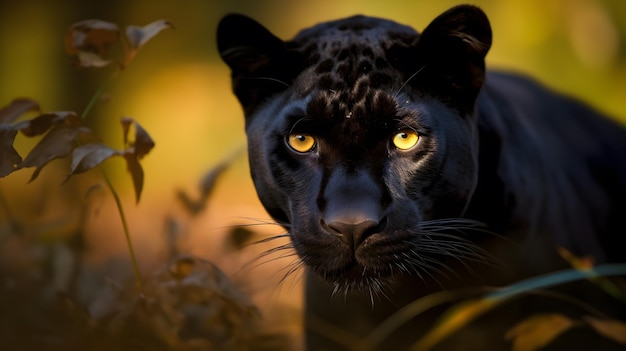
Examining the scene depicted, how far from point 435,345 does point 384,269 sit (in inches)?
16.6

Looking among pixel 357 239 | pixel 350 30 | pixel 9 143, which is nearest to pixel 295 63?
pixel 350 30

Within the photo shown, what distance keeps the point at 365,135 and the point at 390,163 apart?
75 mm

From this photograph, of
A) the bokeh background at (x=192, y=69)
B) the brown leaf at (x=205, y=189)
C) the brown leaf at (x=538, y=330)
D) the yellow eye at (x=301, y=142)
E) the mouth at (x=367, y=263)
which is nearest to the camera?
the brown leaf at (x=538, y=330)

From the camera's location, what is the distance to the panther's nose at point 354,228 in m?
1.34

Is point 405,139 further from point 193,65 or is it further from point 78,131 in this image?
point 193,65

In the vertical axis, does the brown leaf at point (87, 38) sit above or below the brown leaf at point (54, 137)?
above

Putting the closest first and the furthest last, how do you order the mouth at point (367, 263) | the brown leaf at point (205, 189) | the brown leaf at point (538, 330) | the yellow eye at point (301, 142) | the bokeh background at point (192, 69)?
the brown leaf at point (538, 330)
the mouth at point (367, 263)
the yellow eye at point (301, 142)
the brown leaf at point (205, 189)
the bokeh background at point (192, 69)

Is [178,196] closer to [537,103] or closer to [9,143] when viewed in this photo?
[9,143]

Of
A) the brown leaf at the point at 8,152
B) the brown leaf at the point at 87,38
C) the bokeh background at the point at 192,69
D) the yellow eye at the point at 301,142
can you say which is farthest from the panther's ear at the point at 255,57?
the bokeh background at the point at 192,69

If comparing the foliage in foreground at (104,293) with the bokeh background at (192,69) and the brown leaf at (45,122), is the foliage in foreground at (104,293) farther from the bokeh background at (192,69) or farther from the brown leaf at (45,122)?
the bokeh background at (192,69)

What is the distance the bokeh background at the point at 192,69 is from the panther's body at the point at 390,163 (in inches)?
50.1

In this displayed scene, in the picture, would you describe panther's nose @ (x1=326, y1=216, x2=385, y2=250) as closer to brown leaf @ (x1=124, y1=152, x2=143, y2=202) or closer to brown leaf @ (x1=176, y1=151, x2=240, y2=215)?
brown leaf @ (x1=124, y1=152, x2=143, y2=202)

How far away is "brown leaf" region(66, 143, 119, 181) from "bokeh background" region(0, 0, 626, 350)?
4.92ft

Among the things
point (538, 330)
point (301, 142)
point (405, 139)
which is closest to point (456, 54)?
point (405, 139)
